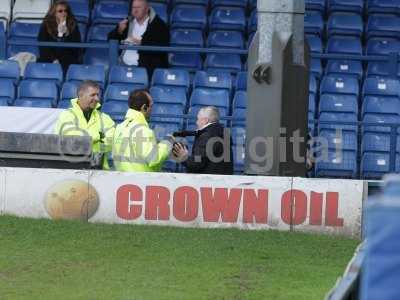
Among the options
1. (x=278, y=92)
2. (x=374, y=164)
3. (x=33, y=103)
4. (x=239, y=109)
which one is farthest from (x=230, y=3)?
(x=278, y=92)

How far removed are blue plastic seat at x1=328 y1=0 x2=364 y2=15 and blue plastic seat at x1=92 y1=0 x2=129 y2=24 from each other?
3040 mm

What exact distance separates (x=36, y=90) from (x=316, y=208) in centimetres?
568

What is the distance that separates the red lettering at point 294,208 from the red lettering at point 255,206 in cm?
18

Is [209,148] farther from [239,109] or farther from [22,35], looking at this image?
[22,35]

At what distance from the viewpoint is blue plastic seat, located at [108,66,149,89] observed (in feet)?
52.7

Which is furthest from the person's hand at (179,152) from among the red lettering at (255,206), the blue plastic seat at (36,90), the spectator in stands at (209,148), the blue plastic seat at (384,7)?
the blue plastic seat at (384,7)

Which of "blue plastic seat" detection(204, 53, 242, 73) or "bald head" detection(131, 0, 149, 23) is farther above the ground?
"bald head" detection(131, 0, 149, 23)

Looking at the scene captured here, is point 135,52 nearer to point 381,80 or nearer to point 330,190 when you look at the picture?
point 381,80

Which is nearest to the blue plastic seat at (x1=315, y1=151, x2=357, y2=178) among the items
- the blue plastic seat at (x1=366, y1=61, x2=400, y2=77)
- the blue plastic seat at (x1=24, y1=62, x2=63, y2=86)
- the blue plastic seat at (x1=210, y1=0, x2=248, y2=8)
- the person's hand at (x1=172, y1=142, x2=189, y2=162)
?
the blue plastic seat at (x1=366, y1=61, x2=400, y2=77)

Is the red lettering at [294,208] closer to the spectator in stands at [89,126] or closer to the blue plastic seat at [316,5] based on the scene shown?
the spectator in stands at [89,126]

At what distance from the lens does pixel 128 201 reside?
39.3ft

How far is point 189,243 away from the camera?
11156mm

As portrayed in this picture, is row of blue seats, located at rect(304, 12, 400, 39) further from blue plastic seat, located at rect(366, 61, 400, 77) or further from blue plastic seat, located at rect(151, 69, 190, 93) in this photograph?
blue plastic seat, located at rect(151, 69, 190, 93)

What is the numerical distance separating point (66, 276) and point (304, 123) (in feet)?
12.6
